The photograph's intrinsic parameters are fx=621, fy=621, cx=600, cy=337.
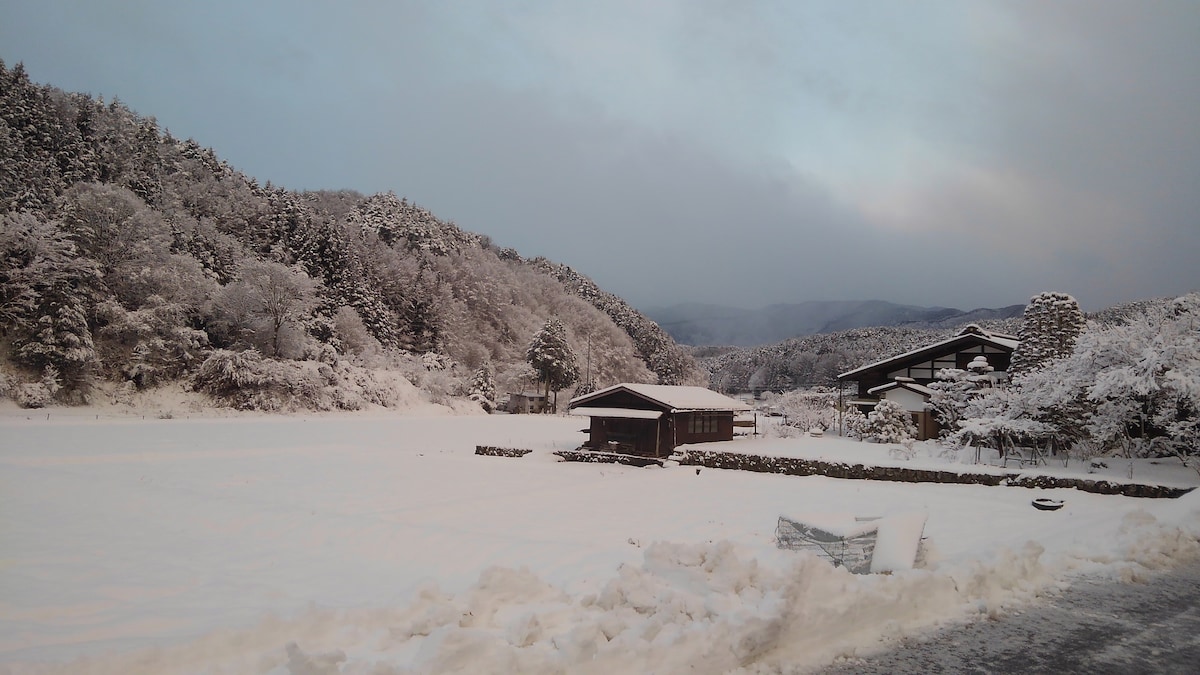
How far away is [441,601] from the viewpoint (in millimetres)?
6273

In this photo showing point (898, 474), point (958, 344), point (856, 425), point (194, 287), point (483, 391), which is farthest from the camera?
point (483, 391)

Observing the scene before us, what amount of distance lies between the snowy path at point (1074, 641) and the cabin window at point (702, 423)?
2244 centimetres

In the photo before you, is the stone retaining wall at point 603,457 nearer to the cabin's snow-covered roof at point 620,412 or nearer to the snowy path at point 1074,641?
the cabin's snow-covered roof at point 620,412

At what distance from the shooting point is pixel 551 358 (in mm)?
54312

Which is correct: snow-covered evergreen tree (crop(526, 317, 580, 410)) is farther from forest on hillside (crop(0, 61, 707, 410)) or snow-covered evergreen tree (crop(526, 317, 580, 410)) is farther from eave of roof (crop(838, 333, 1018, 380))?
eave of roof (crop(838, 333, 1018, 380))

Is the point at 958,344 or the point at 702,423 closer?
the point at 702,423

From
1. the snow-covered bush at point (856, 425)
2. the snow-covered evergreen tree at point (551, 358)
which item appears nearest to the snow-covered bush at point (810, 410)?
the snow-covered bush at point (856, 425)

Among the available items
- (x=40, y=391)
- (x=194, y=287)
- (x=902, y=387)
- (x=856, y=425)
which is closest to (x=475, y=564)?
(x=856, y=425)

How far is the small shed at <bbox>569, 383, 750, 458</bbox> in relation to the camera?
91.5ft

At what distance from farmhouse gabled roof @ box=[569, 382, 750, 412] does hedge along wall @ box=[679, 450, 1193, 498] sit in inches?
104

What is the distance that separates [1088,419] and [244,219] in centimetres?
5946

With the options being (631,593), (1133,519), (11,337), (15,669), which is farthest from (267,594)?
(11,337)

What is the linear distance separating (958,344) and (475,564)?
97.3 feet

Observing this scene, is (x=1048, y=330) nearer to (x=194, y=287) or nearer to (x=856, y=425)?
(x=856, y=425)
